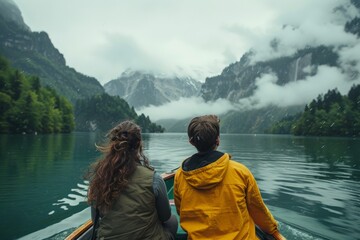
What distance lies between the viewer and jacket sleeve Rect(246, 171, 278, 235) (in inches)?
181

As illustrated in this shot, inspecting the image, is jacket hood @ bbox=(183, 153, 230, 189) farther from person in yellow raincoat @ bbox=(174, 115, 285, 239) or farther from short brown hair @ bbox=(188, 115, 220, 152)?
short brown hair @ bbox=(188, 115, 220, 152)

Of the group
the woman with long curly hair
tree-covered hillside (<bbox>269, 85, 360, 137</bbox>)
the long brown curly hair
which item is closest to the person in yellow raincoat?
the woman with long curly hair

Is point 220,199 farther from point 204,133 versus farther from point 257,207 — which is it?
point 204,133

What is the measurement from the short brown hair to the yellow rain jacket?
0.94 feet

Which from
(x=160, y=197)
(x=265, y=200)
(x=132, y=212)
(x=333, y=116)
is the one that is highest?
(x=333, y=116)

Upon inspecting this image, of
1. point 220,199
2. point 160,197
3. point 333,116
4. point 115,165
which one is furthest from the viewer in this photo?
point 333,116

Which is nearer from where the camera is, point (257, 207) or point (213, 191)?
point (213, 191)

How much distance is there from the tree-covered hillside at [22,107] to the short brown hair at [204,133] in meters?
82.7

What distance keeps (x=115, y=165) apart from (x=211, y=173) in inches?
54.5

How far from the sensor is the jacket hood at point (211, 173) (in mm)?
4363

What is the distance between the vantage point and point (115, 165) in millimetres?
4609

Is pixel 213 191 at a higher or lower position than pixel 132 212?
higher

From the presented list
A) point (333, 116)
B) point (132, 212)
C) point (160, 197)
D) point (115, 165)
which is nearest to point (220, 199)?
point (160, 197)

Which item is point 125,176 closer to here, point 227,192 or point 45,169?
point 227,192
